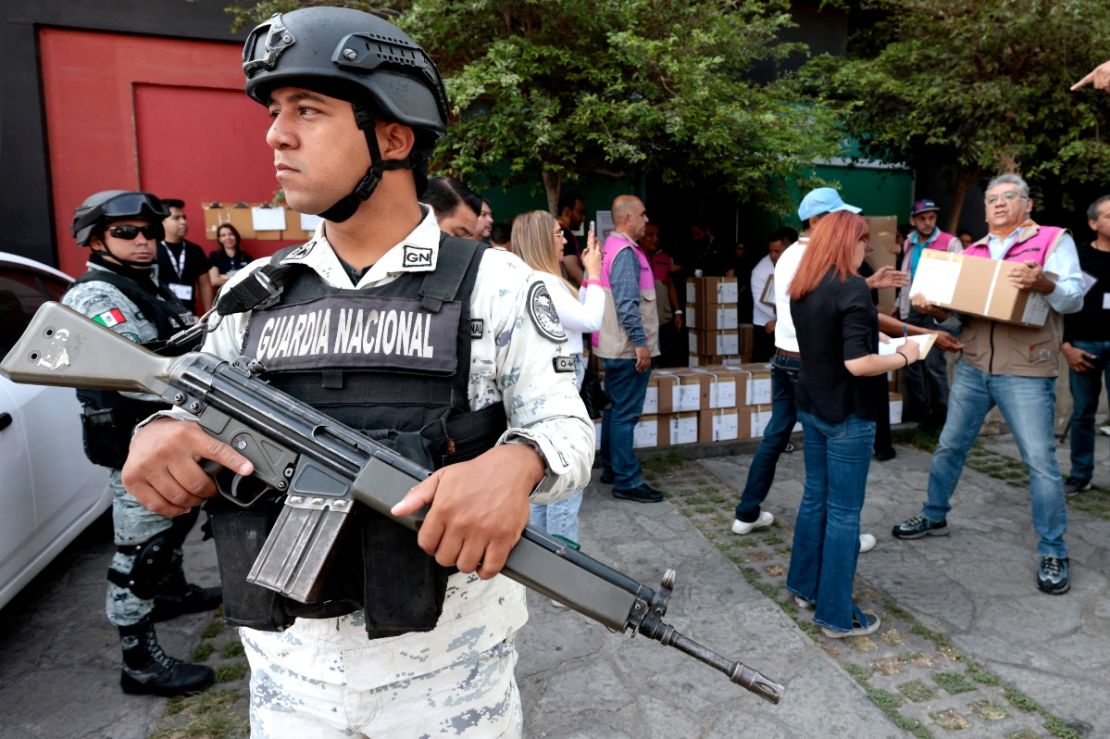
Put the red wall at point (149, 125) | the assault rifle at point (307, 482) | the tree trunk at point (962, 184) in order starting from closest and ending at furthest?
Answer: the assault rifle at point (307, 482), the red wall at point (149, 125), the tree trunk at point (962, 184)

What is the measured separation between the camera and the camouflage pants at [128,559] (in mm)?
2715

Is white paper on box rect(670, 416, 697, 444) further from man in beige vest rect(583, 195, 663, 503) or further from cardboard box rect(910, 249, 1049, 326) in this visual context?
cardboard box rect(910, 249, 1049, 326)

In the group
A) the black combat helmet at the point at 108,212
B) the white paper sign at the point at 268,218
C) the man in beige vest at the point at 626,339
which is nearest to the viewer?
the black combat helmet at the point at 108,212

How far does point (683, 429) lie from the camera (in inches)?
220

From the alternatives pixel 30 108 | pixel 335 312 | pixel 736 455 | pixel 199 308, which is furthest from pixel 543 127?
pixel 30 108

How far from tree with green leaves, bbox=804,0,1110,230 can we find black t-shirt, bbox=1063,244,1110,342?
2658 millimetres

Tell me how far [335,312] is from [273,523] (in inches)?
15.4

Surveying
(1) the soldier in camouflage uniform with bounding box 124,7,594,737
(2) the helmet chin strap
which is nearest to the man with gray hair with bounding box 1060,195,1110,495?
(1) the soldier in camouflage uniform with bounding box 124,7,594,737

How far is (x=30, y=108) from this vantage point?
6.57m

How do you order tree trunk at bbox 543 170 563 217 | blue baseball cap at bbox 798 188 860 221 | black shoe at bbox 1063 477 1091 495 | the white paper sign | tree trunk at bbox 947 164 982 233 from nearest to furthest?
blue baseball cap at bbox 798 188 860 221
black shoe at bbox 1063 477 1091 495
tree trunk at bbox 543 170 563 217
the white paper sign
tree trunk at bbox 947 164 982 233

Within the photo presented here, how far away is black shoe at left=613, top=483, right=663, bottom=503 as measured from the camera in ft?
15.5

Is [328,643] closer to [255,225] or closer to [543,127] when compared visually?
[543,127]

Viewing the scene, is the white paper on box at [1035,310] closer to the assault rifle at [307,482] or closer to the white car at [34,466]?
the assault rifle at [307,482]

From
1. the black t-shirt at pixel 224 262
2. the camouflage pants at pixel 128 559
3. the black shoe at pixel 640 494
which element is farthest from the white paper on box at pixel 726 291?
the camouflage pants at pixel 128 559
